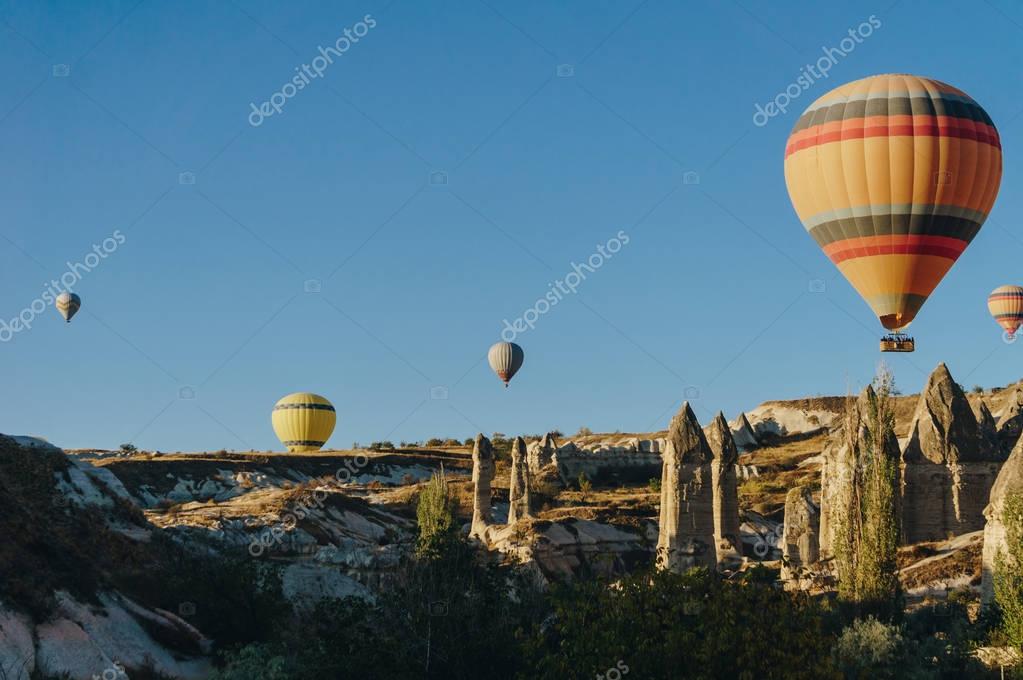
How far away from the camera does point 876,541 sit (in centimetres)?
3353

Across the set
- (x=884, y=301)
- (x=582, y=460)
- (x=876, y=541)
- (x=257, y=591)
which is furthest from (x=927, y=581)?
(x=582, y=460)

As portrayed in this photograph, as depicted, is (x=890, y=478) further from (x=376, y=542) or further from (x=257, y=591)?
(x=376, y=542)

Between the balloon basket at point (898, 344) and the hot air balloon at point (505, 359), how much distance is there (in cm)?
5057

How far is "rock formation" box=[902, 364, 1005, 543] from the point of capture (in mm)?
44719

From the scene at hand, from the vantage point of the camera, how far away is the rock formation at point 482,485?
55844 millimetres

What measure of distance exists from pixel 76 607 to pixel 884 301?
3088 centimetres

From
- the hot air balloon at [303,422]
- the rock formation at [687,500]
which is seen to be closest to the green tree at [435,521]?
the rock formation at [687,500]

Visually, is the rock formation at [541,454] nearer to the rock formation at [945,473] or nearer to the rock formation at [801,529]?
the rock formation at [801,529]

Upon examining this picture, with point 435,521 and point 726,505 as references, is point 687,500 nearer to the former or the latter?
point 726,505

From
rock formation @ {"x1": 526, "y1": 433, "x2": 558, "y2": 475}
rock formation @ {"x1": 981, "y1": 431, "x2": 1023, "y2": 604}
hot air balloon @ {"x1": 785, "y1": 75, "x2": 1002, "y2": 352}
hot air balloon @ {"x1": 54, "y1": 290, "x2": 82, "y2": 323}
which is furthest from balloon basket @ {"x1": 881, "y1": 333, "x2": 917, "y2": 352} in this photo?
hot air balloon @ {"x1": 54, "y1": 290, "x2": 82, "y2": 323}

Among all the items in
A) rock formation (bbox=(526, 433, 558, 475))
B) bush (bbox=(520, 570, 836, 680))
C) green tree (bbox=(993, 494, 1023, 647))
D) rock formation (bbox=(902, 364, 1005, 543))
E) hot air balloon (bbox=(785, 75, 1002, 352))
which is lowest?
bush (bbox=(520, 570, 836, 680))

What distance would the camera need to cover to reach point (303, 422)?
9938cm

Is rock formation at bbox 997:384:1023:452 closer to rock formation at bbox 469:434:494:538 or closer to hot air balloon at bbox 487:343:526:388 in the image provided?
rock formation at bbox 469:434:494:538

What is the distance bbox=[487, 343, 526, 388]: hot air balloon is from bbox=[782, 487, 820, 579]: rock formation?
48239 millimetres
